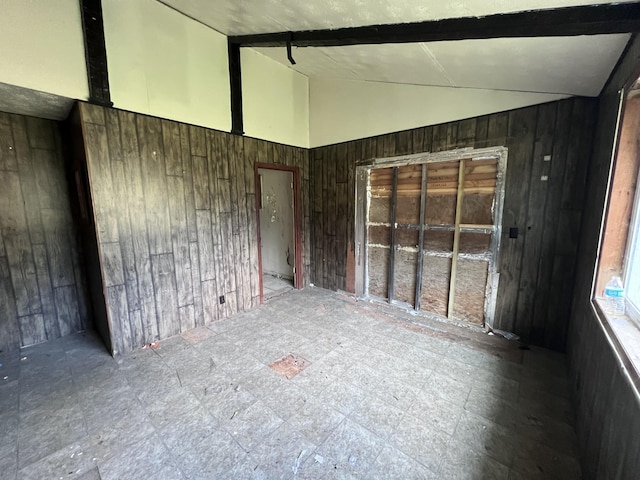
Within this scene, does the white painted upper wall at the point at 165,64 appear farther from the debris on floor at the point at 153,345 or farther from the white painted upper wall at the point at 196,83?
the debris on floor at the point at 153,345

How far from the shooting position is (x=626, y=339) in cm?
126

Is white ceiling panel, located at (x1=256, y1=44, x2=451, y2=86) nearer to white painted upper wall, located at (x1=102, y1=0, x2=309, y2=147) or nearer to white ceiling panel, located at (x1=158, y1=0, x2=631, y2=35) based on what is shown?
white ceiling panel, located at (x1=158, y1=0, x2=631, y2=35)

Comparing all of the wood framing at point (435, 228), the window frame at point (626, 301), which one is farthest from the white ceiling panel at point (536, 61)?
the wood framing at point (435, 228)

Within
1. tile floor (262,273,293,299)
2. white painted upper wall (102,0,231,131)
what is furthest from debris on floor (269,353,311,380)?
white painted upper wall (102,0,231,131)

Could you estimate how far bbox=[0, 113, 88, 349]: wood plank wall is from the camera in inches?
102

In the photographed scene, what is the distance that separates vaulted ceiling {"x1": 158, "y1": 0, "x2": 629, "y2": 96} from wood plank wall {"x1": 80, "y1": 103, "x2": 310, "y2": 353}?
1.26 meters

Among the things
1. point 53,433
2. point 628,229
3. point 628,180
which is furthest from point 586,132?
point 53,433

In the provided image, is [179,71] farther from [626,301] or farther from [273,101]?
[626,301]

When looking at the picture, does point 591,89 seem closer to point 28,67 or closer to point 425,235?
point 425,235

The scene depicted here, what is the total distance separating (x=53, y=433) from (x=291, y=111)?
429 centimetres

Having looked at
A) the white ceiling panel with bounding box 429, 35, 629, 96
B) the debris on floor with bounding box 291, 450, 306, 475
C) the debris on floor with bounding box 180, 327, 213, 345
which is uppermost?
the white ceiling panel with bounding box 429, 35, 629, 96

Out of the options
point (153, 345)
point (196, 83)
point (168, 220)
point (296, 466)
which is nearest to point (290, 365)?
point (296, 466)

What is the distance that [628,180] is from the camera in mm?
1581

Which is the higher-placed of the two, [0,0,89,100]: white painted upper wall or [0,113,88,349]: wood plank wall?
[0,0,89,100]: white painted upper wall
